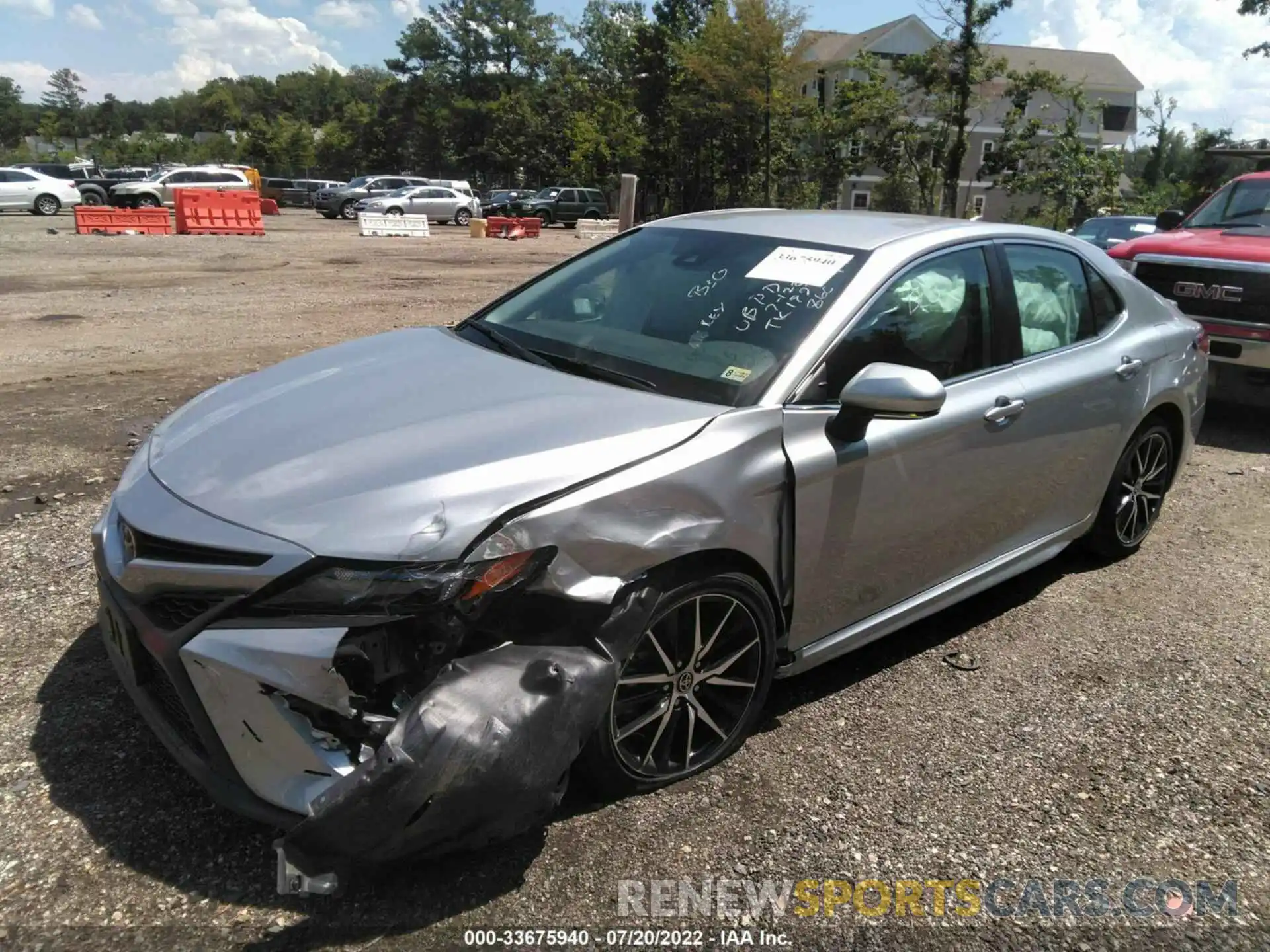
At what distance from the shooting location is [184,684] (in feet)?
7.58

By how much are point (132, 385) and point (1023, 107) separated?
3357 cm

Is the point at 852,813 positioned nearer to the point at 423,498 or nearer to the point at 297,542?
the point at 423,498

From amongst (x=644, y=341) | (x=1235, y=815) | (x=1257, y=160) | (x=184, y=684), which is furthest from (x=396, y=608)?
(x=1257, y=160)

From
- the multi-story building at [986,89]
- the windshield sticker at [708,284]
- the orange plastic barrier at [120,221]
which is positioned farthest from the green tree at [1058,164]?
the windshield sticker at [708,284]

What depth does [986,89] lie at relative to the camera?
34.6m

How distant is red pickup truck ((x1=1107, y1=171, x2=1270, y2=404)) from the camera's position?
6922 mm

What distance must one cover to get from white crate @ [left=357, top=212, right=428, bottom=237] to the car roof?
26640 mm

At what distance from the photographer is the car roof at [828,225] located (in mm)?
3600

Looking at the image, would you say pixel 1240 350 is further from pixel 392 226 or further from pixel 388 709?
pixel 392 226

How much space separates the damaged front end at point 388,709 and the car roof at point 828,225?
195cm

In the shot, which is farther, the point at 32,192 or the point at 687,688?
the point at 32,192

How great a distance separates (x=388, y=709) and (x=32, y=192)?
37.7 m

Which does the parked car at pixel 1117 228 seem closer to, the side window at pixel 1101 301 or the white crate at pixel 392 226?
the side window at pixel 1101 301

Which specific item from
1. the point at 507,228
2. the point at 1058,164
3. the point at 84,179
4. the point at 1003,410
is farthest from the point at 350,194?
the point at 1003,410
